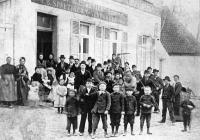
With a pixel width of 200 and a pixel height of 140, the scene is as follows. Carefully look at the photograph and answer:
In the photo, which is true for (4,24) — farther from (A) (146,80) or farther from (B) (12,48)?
(A) (146,80)

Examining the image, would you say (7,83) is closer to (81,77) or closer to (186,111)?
(81,77)

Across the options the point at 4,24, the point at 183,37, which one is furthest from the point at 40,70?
the point at 183,37

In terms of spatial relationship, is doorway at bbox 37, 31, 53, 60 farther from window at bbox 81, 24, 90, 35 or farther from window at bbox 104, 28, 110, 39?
window at bbox 104, 28, 110, 39

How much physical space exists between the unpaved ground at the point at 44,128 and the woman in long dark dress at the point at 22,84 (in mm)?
513

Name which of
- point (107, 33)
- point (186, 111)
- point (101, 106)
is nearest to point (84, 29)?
point (107, 33)

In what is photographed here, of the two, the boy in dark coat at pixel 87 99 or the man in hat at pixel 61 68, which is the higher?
the man in hat at pixel 61 68

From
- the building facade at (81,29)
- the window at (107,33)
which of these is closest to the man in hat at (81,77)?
the building facade at (81,29)

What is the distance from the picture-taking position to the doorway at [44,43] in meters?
11.3

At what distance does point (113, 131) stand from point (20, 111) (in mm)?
2511

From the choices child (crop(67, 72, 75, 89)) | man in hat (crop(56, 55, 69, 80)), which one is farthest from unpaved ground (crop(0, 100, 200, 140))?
man in hat (crop(56, 55, 69, 80))

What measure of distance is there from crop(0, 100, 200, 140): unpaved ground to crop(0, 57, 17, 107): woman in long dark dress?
1.49 ft

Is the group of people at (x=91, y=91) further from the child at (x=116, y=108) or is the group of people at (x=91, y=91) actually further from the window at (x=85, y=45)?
the window at (x=85, y=45)

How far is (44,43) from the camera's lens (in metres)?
11.6

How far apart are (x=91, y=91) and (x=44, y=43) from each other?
4895 millimetres
